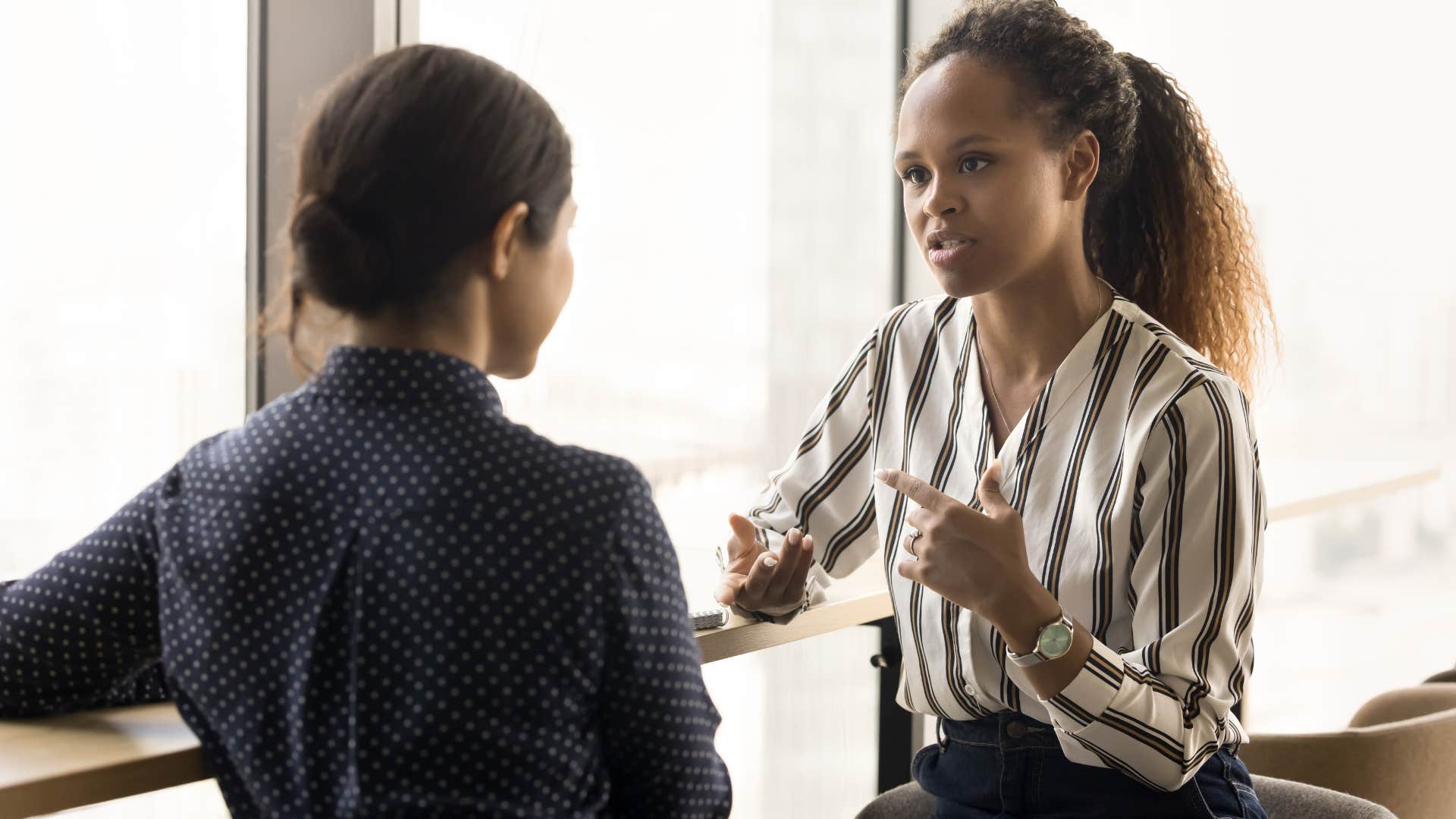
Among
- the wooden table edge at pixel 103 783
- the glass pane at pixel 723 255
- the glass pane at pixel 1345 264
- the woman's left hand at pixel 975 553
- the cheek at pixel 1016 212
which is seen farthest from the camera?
the glass pane at pixel 1345 264

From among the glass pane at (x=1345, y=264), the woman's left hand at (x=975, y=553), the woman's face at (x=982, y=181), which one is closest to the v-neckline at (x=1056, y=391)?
the woman's face at (x=982, y=181)

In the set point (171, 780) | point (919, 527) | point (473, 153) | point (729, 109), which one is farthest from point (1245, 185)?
point (171, 780)

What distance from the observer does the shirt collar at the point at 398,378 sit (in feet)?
3.01

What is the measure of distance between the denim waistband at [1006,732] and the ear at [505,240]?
2.48 feet

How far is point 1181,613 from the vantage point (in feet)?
4.10

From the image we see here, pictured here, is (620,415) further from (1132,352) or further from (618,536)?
(618,536)

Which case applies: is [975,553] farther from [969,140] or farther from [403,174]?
[403,174]

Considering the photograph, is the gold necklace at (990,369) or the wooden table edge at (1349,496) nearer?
the gold necklace at (990,369)

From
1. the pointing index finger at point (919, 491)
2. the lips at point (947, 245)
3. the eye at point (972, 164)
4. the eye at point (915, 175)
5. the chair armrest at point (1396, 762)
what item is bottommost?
the chair armrest at point (1396, 762)

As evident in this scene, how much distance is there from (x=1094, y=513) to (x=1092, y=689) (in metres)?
0.22

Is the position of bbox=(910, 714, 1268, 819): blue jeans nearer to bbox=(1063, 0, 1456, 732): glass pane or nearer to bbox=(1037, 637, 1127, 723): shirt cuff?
bbox=(1037, 637, 1127, 723): shirt cuff

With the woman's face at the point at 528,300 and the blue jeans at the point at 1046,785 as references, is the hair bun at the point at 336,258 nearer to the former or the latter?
the woman's face at the point at 528,300

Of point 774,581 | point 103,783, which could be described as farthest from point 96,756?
point 774,581

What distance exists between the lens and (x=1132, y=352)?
4.62 ft
